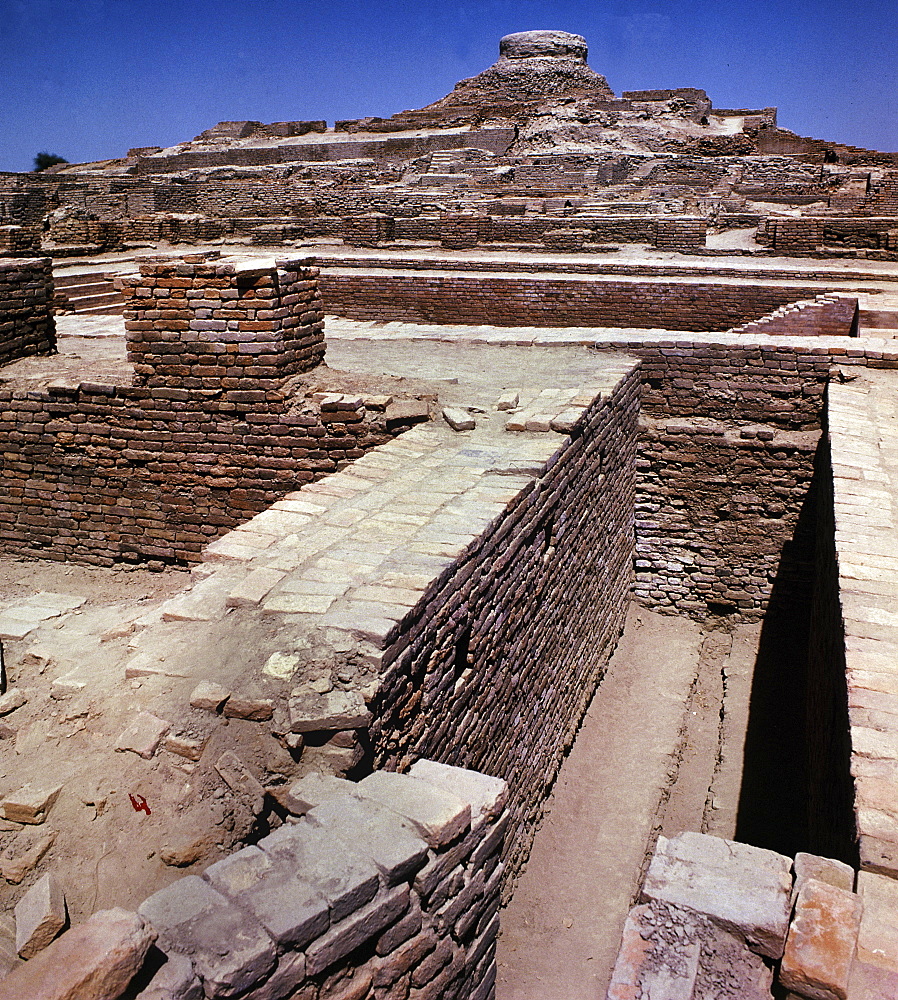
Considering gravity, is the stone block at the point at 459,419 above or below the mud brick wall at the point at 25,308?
below

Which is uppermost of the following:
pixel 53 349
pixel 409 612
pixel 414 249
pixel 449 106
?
pixel 449 106

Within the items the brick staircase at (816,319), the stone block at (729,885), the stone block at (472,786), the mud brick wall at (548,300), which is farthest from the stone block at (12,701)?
the mud brick wall at (548,300)

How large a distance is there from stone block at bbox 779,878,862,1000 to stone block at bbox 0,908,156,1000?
147 centimetres

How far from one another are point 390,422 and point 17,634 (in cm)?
275

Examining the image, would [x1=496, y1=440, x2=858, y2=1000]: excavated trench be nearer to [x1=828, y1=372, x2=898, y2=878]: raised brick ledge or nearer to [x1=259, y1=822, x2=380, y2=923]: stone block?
[x1=828, y1=372, x2=898, y2=878]: raised brick ledge

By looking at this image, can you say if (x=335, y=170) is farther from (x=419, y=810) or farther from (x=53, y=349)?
(x=419, y=810)

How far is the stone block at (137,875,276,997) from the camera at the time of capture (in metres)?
1.83

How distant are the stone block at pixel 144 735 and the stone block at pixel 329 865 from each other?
0.66 meters

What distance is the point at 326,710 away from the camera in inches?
108

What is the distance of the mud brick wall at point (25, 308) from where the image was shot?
7332 millimetres

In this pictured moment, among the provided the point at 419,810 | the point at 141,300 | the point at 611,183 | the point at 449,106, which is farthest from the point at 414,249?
the point at 449,106

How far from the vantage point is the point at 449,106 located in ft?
120

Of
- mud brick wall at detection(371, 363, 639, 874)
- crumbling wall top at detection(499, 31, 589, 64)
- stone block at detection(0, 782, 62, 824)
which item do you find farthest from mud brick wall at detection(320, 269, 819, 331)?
crumbling wall top at detection(499, 31, 589, 64)

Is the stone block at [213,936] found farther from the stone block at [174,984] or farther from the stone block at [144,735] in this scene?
the stone block at [144,735]
